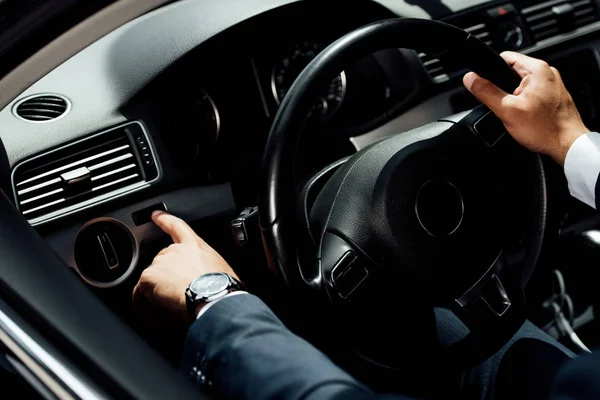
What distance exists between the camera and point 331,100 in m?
1.86

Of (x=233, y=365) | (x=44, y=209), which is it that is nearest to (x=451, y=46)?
A: (x=233, y=365)

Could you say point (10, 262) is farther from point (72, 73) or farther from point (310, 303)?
point (72, 73)

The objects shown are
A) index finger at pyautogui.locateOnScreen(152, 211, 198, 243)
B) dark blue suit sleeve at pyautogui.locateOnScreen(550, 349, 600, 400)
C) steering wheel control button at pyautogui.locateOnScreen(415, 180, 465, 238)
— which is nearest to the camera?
dark blue suit sleeve at pyautogui.locateOnScreen(550, 349, 600, 400)

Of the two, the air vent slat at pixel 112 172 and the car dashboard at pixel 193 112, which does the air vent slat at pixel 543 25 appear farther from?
the air vent slat at pixel 112 172

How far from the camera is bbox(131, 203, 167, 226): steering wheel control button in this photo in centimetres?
153

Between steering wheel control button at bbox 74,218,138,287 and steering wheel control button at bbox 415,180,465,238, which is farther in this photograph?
steering wheel control button at bbox 74,218,138,287

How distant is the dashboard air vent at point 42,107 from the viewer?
4.88 ft

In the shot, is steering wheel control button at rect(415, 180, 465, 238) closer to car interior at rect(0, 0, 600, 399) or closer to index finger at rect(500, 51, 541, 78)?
car interior at rect(0, 0, 600, 399)

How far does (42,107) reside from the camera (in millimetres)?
1519

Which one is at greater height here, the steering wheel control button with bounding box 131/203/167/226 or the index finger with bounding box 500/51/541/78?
the index finger with bounding box 500/51/541/78

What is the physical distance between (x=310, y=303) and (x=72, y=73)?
891 millimetres

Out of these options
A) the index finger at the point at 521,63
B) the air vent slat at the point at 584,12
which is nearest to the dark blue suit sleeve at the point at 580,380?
the index finger at the point at 521,63

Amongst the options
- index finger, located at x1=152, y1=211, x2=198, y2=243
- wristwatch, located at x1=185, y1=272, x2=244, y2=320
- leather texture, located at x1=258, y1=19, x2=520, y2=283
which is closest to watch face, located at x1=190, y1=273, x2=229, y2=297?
wristwatch, located at x1=185, y1=272, x2=244, y2=320

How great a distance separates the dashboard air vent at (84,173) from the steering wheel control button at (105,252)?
0.19ft
